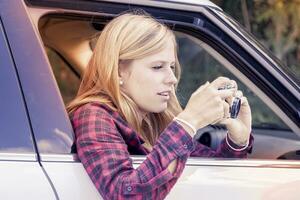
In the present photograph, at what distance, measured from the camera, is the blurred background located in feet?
24.3

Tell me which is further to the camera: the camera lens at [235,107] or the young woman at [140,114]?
the camera lens at [235,107]

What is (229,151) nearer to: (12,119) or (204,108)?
(204,108)

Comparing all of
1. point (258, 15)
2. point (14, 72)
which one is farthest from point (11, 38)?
point (258, 15)

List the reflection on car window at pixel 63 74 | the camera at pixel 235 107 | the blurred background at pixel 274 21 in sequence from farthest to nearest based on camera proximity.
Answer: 1. the blurred background at pixel 274 21
2. the reflection on car window at pixel 63 74
3. the camera at pixel 235 107

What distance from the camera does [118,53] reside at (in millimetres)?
2352

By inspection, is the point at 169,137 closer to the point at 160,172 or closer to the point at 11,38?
the point at 160,172

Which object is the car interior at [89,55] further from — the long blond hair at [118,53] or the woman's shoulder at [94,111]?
the woman's shoulder at [94,111]

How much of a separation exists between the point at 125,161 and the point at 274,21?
232 inches

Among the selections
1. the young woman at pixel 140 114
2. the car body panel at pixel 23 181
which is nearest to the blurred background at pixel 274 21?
the young woman at pixel 140 114

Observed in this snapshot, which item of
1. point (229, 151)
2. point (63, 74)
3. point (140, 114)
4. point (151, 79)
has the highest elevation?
point (151, 79)

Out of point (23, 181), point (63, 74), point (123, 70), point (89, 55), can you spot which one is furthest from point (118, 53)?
point (63, 74)

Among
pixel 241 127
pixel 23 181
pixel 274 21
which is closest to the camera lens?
pixel 23 181

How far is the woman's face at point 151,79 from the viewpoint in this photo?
236 cm

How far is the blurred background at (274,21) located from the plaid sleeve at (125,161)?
201 inches
